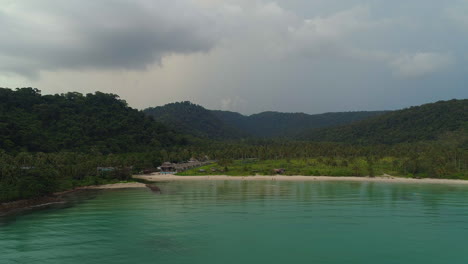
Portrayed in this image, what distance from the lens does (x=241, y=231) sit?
3409 centimetres

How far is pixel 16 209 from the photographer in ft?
146

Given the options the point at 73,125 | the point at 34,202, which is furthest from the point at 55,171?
the point at 73,125

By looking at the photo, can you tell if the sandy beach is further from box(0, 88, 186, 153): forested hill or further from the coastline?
box(0, 88, 186, 153): forested hill

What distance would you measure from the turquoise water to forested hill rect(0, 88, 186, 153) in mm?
52245

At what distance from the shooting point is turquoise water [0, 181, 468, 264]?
87.9 feet

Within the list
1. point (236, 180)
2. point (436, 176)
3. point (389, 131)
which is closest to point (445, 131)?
point (389, 131)

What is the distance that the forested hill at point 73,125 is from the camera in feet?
303

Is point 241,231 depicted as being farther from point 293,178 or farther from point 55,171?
point 293,178

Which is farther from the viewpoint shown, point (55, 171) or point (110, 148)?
point (110, 148)

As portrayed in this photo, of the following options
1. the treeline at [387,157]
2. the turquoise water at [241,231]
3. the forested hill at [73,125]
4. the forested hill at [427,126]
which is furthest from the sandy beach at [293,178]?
the forested hill at [427,126]

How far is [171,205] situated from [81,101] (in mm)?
113934

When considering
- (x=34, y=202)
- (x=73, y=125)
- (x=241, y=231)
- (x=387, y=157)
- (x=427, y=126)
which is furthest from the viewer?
(x=427, y=126)

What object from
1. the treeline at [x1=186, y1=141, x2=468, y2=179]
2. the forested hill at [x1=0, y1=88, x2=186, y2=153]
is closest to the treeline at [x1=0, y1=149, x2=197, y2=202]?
the forested hill at [x1=0, y1=88, x2=186, y2=153]

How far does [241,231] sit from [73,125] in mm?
103866
